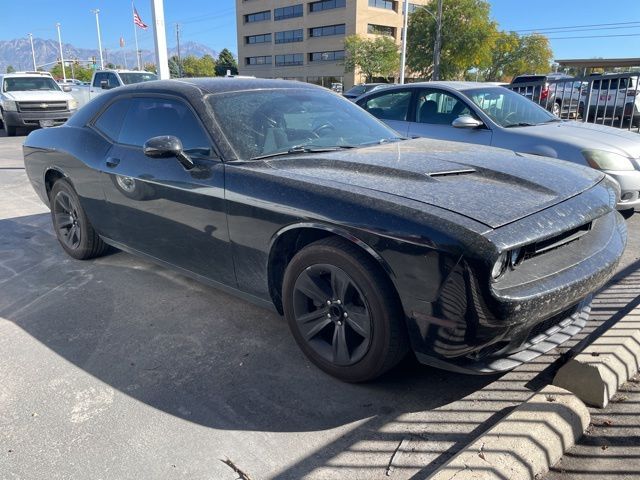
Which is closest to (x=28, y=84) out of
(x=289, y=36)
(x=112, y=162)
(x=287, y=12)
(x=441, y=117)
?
(x=441, y=117)

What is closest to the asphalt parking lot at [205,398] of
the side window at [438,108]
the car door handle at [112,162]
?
the car door handle at [112,162]

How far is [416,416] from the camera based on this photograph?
255 centimetres

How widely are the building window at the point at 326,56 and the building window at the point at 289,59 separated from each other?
5.93 ft

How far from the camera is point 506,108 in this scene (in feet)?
20.9

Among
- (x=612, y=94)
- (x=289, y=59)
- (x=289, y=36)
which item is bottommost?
(x=612, y=94)

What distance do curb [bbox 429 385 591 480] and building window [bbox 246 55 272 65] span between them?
69287 mm

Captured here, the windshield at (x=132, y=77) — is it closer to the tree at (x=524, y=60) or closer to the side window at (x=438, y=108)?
the side window at (x=438, y=108)

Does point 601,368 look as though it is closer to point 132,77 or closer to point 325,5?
point 132,77

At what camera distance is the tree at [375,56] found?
4797cm

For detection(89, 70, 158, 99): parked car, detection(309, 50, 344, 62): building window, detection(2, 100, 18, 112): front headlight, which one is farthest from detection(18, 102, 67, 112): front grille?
detection(309, 50, 344, 62): building window

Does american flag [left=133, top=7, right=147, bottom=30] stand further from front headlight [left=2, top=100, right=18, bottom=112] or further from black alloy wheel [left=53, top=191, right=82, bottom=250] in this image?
black alloy wheel [left=53, top=191, right=82, bottom=250]

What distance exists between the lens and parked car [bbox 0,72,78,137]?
15438mm

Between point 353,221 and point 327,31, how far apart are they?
61116 mm

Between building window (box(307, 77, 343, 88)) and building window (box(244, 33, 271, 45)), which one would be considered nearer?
building window (box(307, 77, 343, 88))
